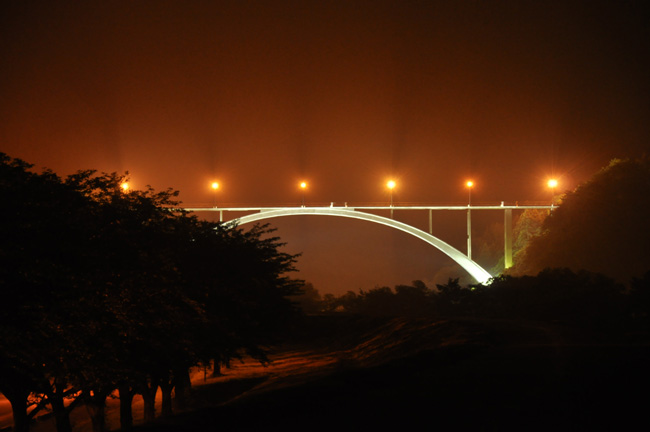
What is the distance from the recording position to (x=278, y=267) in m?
23.1

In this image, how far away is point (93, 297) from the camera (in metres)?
12.2

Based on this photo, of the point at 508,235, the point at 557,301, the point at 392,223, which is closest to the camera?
the point at 557,301

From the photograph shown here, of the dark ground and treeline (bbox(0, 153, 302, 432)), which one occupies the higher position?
treeline (bbox(0, 153, 302, 432))

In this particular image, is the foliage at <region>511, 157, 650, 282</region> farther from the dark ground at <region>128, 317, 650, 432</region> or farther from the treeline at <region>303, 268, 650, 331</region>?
the dark ground at <region>128, 317, 650, 432</region>

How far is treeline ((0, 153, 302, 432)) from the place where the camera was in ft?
37.9

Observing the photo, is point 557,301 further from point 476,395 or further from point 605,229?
point 605,229

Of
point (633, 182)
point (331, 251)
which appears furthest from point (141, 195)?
point (331, 251)

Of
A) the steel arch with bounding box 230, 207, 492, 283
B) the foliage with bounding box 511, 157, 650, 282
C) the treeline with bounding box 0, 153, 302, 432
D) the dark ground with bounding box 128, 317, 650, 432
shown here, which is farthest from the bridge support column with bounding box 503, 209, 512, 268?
the treeline with bounding box 0, 153, 302, 432

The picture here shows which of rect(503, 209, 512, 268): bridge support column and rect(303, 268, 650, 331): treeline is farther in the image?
rect(503, 209, 512, 268): bridge support column

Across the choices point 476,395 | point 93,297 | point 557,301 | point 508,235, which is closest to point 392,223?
point 508,235

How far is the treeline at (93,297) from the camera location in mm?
11539

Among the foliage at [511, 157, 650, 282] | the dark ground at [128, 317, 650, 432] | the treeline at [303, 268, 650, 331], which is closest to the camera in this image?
the dark ground at [128, 317, 650, 432]

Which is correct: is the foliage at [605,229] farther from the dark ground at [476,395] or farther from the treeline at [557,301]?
the dark ground at [476,395]

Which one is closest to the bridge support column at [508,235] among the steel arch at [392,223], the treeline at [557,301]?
the steel arch at [392,223]
